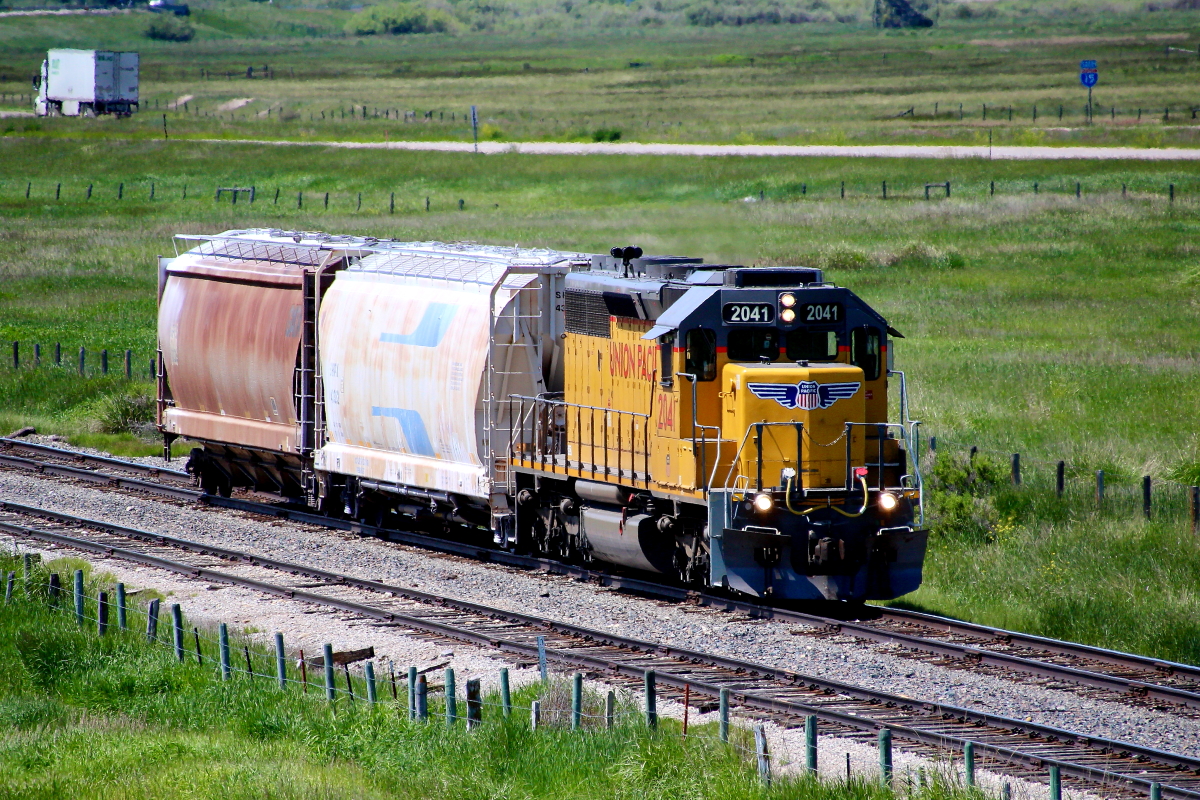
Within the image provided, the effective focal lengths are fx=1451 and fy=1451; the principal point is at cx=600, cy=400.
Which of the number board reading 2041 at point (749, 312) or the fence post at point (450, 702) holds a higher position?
the number board reading 2041 at point (749, 312)

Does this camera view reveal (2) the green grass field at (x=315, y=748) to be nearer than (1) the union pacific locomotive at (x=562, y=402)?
Yes

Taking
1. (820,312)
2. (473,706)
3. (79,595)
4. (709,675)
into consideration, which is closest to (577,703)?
(473,706)

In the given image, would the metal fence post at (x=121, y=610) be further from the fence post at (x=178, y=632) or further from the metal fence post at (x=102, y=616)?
the fence post at (x=178, y=632)

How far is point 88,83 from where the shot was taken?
10456 centimetres

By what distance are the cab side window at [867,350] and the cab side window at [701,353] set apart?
174 centimetres

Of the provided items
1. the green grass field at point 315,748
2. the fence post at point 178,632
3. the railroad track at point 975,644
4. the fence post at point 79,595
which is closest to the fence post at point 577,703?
the green grass field at point 315,748

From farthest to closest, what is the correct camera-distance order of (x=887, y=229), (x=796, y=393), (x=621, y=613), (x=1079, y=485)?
(x=887, y=229) → (x=1079, y=485) → (x=621, y=613) → (x=796, y=393)

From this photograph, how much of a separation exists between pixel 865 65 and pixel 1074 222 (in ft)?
338

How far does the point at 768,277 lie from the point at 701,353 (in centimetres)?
128

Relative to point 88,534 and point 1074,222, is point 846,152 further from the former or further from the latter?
point 88,534

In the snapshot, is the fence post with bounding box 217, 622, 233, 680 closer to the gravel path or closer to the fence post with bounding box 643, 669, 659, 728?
the gravel path

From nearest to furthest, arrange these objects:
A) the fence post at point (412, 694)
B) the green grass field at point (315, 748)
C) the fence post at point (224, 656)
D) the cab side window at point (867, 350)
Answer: the green grass field at point (315, 748), the fence post at point (412, 694), the fence post at point (224, 656), the cab side window at point (867, 350)

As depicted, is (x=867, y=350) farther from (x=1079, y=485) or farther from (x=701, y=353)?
(x=1079, y=485)

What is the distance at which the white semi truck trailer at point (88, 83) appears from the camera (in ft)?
342
